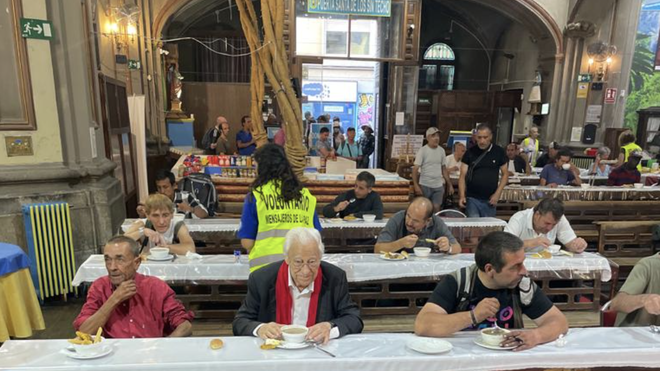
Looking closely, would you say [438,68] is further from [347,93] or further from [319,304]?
[319,304]

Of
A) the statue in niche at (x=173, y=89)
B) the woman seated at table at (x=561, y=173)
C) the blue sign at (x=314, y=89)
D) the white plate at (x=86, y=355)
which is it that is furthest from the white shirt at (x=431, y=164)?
the blue sign at (x=314, y=89)

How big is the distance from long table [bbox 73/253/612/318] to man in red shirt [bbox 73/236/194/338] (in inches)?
32.9

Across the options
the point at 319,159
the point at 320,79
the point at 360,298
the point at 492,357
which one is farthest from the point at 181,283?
the point at 320,79

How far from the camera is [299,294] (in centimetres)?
238

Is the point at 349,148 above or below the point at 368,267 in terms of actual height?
above

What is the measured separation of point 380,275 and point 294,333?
1.39m

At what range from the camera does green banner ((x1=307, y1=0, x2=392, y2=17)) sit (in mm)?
8773

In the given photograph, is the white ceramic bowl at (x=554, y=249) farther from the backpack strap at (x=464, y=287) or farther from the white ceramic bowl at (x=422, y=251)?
the backpack strap at (x=464, y=287)

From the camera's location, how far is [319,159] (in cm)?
816

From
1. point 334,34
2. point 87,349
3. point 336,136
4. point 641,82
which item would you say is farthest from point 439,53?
point 87,349

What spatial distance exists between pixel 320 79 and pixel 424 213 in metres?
14.4

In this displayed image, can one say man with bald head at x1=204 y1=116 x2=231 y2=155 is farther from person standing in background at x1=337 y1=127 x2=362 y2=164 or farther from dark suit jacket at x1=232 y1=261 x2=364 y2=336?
dark suit jacket at x1=232 y1=261 x2=364 y2=336

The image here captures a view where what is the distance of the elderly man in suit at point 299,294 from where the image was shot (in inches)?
89.9

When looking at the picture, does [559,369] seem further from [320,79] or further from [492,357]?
[320,79]
